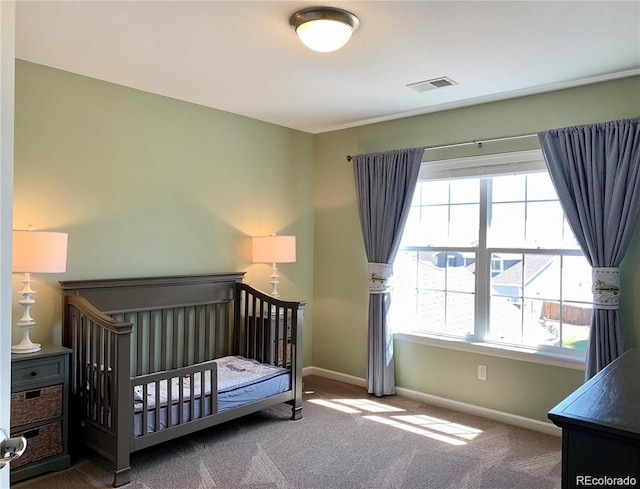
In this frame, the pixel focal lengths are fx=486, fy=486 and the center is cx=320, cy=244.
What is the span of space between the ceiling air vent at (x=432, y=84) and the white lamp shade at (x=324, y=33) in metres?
1.01

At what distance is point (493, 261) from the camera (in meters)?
3.68

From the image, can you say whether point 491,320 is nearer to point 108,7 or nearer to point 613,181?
point 613,181

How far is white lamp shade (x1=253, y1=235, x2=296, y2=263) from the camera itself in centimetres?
398

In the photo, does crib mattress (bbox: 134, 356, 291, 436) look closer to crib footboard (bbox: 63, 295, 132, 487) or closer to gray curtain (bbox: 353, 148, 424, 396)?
crib footboard (bbox: 63, 295, 132, 487)

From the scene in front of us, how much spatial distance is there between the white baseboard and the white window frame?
1.37 ft

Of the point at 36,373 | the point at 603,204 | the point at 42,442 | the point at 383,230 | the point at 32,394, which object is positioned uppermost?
the point at 603,204

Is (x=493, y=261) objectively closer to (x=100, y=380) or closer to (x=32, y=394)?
(x=100, y=380)

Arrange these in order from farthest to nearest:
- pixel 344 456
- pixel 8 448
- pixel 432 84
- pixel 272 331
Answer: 1. pixel 272 331
2. pixel 432 84
3. pixel 344 456
4. pixel 8 448

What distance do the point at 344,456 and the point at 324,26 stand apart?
2.41 m

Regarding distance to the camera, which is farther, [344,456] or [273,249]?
[273,249]

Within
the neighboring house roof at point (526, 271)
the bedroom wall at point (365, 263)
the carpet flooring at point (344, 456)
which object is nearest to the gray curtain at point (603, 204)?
the bedroom wall at point (365, 263)

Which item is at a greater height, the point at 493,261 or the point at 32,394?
the point at 493,261

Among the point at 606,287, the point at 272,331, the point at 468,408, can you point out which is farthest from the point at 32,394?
the point at 606,287

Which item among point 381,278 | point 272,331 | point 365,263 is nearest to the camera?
point 272,331
